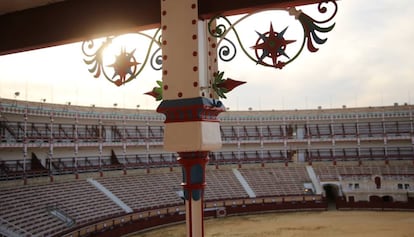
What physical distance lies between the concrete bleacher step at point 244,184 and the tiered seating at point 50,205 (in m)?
10.7

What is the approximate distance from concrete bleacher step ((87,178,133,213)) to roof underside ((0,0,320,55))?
20.3 meters

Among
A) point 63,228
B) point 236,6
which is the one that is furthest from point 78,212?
point 236,6

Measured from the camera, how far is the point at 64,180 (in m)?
22.7

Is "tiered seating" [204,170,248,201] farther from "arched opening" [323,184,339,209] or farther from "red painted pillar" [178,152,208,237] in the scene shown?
"red painted pillar" [178,152,208,237]

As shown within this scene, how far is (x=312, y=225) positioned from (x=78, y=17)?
21.6m

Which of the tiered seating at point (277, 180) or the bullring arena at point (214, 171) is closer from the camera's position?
the bullring arena at point (214, 171)

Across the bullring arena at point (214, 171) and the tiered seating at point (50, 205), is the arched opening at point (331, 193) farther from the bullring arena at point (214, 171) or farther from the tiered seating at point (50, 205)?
the tiered seating at point (50, 205)

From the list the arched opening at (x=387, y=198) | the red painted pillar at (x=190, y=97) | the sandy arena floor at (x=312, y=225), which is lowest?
the sandy arena floor at (x=312, y=225)

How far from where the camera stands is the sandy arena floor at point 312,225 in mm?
19859

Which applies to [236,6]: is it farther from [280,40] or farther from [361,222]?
[361,222]

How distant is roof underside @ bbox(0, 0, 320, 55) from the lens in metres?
2.53

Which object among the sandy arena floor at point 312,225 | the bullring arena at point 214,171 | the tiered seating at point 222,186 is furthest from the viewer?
the tiered seating at point 222,186

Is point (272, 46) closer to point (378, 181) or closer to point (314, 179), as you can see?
point (378, 181)

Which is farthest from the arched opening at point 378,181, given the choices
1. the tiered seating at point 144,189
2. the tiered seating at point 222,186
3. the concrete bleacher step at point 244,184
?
the tiered seating at point 144,189
